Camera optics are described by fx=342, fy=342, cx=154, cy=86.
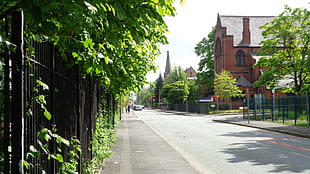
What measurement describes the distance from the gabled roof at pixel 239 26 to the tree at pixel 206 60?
6.74 metres

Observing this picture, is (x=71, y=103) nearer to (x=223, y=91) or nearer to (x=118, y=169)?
(x=118, y=169)

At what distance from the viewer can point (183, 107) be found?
72750mm

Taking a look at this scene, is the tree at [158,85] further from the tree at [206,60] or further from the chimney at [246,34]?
the chimney at [246,34]

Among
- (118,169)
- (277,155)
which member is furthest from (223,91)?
(118,169)

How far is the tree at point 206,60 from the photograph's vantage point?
252ft

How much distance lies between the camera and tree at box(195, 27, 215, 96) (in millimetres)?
76688

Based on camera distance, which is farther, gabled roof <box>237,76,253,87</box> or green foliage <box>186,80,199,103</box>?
green foliage <box>186,80,199,103</box>

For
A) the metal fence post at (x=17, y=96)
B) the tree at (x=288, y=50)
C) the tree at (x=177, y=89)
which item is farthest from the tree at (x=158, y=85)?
the metal fence post at (x=17, y=96)

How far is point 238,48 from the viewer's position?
67000 millimetres

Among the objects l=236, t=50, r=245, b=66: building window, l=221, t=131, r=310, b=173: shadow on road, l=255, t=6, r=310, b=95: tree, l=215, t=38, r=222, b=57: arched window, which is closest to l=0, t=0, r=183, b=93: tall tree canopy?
l=221, t=131, r=310, b=173: shadow on road

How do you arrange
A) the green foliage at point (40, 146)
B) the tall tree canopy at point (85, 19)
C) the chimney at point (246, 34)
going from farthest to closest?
the chimney at point (246, 34), the tall tree canopy at point (85, 19), the green foliage at point (40, 146)

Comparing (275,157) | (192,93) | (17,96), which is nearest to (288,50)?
(275,157)

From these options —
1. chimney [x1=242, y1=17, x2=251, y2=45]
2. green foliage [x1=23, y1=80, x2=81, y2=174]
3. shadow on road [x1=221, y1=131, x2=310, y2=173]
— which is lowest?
shadow on road [x1=221, y1=131, x2=310, y2=173]

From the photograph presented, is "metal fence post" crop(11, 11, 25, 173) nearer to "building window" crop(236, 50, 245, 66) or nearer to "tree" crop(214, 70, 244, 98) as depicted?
"tree" crop(214, 70, 244, 98)
